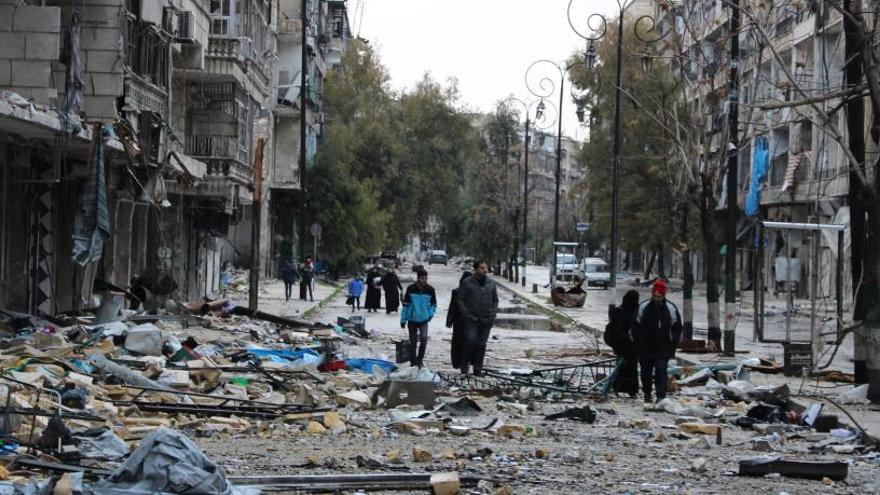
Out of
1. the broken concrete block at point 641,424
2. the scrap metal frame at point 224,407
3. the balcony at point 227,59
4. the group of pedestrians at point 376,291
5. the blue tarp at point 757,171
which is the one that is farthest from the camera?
the blue tarp at point 757,171

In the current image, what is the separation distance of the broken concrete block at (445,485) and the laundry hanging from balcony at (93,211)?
14.4 metres

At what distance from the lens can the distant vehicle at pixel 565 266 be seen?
7494 centimetres

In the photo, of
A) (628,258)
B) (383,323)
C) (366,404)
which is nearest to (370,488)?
(366,404)

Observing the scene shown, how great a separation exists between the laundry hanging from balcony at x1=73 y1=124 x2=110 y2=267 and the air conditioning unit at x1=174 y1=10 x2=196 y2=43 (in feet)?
33.1

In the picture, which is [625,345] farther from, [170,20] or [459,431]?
[170,20]

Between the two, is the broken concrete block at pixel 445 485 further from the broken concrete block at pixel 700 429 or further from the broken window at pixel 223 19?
the broken window at pixel 223 19

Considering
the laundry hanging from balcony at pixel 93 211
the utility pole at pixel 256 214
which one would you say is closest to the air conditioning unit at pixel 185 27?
the utility pole at pixel 256 214

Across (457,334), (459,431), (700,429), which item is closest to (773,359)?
(457,334)

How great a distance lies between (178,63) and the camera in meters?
34.7

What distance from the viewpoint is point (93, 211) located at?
905 inches

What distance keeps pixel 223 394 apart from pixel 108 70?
1129cm

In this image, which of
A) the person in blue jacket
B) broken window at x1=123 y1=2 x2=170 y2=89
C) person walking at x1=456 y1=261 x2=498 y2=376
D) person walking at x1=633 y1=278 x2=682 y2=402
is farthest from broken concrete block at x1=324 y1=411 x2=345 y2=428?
broken window at x1=123 y1=2 x2=170 y2=89

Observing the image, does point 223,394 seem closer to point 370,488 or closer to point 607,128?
point 370,488

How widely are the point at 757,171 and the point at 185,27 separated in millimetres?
34735
